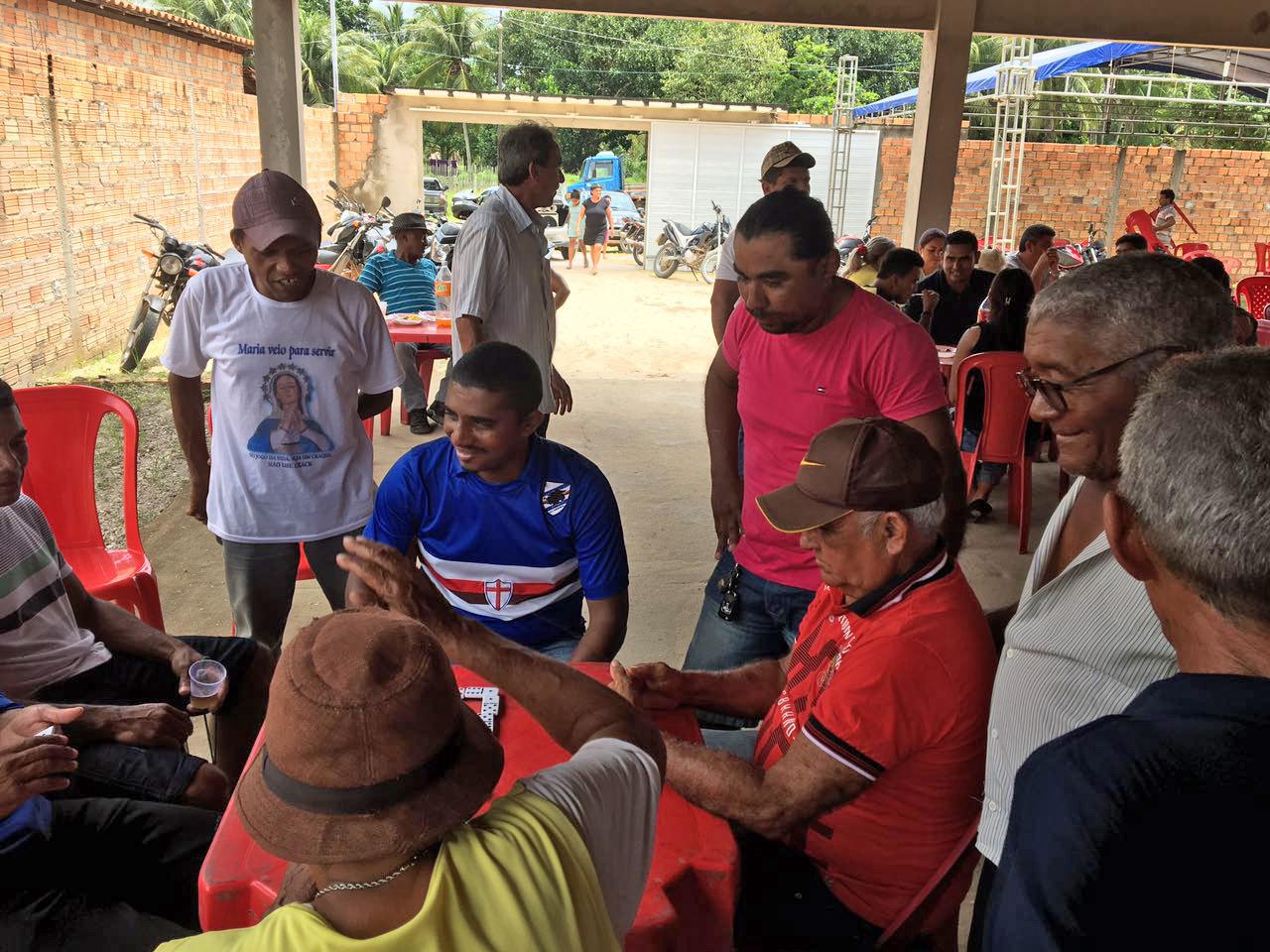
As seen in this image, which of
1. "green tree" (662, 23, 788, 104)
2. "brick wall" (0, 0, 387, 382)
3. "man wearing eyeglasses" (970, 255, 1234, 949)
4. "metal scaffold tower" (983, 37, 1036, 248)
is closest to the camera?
"man wearing eyeglasses" (970, 255, 1234, 949)

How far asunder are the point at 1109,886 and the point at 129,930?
1.84m

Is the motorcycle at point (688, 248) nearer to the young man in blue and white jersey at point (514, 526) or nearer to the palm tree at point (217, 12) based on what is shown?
the young man in blue and white jersey at point (514, 526)

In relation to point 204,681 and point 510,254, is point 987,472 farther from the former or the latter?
point 204,681

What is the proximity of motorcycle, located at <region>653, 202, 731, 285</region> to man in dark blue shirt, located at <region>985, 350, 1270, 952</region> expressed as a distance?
59.6ft

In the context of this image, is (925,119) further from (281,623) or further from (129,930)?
(129,930)

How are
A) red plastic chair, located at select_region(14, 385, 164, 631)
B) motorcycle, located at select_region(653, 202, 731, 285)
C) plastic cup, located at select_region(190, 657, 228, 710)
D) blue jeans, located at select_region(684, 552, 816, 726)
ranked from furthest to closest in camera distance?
motorcycle, located at select_region(653, 202, 731, 285)
red plastic chair, located at select_region(14, 385, 164, 631)
blue jeans, located at select_region(684, 552, 816, 726)
plastic cup, located at select_region(190, 657, 228, 710)

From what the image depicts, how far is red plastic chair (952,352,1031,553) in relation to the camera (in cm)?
530

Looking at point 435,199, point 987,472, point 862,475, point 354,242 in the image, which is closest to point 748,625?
point 862,475

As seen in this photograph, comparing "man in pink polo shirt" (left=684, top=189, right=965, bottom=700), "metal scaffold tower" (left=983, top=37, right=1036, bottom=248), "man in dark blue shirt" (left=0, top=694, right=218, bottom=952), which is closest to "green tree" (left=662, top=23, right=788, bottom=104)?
"metal scaffold tower" (left=983, top=37, right=1036, bottom=248)

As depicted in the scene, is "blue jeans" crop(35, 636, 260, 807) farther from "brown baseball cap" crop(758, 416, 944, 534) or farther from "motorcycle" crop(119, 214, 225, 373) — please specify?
"motorcycle" crop(119, 214, 225, 373)

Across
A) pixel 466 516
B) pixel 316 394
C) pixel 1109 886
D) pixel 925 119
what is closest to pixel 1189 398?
Result: pixel 1109 886

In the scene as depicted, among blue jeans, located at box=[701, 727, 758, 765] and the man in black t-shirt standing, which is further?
the man in black t-shirt standing

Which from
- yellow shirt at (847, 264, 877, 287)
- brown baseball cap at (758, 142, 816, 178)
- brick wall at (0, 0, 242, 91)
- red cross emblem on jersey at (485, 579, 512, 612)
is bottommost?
red cross emblem on jersey at (485, 579, 512, 612)

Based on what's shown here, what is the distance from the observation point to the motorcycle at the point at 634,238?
20.4 metres
